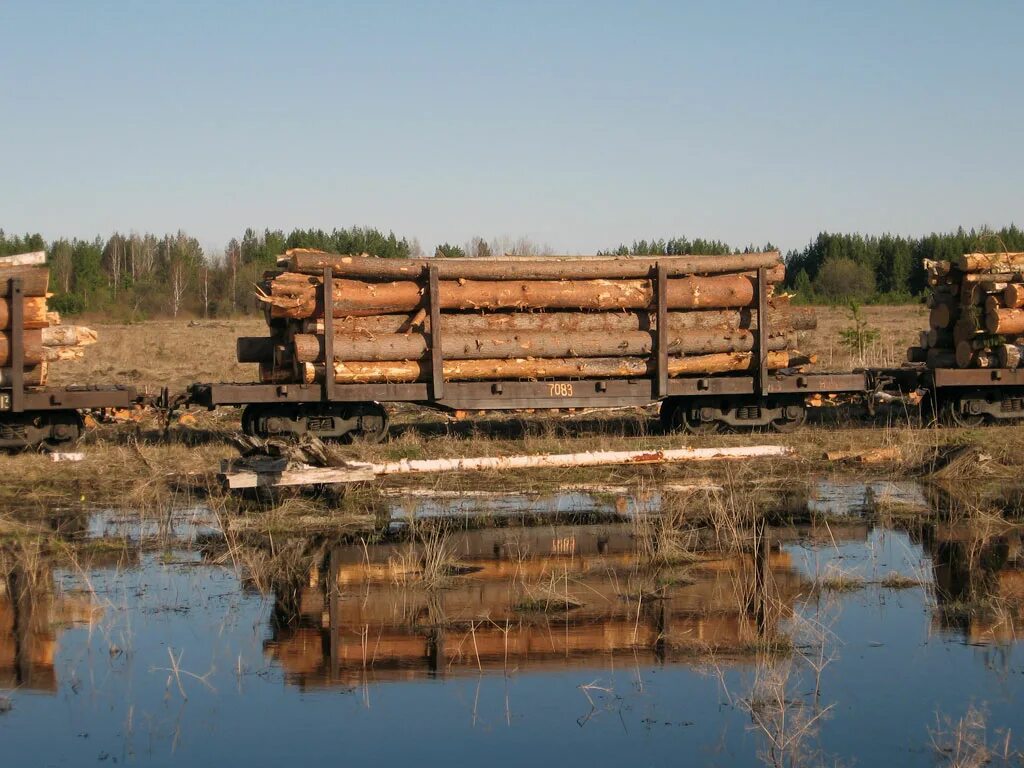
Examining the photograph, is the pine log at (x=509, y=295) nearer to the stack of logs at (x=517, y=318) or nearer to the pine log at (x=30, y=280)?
the stack of logs at (x=517, y=318)

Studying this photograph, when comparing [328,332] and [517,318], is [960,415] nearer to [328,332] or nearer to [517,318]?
[517,318]

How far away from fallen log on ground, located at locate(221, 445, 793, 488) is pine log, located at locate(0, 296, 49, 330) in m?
4.93

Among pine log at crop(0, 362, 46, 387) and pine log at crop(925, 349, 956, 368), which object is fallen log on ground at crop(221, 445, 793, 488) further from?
pine log at crop(925, 349, 956, 368)

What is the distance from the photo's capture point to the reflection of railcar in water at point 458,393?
15703mm

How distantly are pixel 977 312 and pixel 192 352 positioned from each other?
69.5 ft

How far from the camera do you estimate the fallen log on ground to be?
36.8ft

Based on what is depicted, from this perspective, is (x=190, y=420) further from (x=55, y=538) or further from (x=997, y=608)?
(x=997, y=608)

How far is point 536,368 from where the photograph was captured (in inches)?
653

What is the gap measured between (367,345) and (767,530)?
22.6ft

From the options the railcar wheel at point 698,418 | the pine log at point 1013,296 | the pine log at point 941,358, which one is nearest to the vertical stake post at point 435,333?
the railcar wheel at point 698,418

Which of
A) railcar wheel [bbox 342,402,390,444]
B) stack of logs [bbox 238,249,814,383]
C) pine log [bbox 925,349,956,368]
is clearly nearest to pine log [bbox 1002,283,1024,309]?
pine log [bbox 925,349,956,368]

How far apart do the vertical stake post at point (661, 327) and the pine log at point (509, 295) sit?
0.62ft

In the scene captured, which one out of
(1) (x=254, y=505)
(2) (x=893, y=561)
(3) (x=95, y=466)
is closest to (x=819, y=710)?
(2) (x=893, y=561)

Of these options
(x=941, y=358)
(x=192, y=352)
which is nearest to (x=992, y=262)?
(x=941, y=358)
